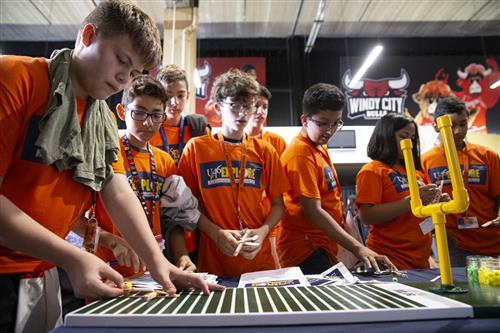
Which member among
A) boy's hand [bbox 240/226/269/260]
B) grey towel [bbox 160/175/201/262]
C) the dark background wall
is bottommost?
boy's hand [bbox 240/226/269/260]

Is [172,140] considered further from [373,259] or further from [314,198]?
[373,259]

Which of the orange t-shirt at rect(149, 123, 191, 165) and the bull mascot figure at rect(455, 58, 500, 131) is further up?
the bull mascot figure at rect(455, 58, 500, 131)

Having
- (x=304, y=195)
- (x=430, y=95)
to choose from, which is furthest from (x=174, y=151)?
(x=430, y=95)

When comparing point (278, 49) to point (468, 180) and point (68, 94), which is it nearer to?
point (468, 180)

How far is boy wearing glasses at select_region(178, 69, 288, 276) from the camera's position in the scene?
1.55 metres

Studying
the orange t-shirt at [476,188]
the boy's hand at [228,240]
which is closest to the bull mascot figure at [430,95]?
the orange t-shirt at [476,188]

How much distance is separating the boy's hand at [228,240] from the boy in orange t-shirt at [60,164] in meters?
0.44

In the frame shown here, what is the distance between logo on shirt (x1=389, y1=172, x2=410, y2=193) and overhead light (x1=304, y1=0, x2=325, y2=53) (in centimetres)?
461

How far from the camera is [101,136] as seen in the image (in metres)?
1.00

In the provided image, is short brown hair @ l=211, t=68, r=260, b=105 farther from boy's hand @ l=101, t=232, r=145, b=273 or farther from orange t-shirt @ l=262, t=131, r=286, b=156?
boy's hand @ l=101, t=232, r=145, b=273

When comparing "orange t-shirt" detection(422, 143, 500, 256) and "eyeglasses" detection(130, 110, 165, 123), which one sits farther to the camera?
"orange t-shirt" detection(422, 143, 500, 256)

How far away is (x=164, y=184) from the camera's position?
152cm

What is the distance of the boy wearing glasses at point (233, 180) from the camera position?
5.08 ft

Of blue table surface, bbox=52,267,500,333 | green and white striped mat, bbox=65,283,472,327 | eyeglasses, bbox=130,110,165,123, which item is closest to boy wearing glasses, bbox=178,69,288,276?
eyeglasses, bbox=130,110,165,123
